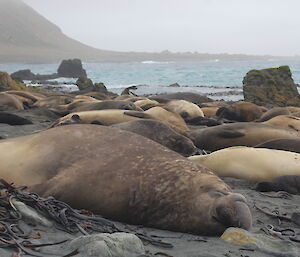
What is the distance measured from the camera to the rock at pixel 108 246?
2305mm

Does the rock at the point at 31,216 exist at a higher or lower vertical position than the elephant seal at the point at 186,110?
higher

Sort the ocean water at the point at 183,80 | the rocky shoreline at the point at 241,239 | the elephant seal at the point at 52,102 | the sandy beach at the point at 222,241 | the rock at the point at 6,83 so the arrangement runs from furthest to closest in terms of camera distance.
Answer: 1. the ocean water at the point at 183,80
2. the rock at the point at 6,83
3. the elephant seal at the point at 52,102
4. the sandy beach at the point at 222,241
5. the rocky shoreline at the point at 241,239

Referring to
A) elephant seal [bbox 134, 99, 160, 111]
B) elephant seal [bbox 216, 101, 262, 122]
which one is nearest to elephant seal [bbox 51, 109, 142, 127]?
elephant seal [bbox 134, 99, 160, 111]

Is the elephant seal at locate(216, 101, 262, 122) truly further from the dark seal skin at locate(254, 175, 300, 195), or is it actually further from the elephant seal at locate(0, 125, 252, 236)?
the elephant seal at locate(0, 125, 252, 236)

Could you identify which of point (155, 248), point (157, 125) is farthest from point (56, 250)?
point (157, 125)

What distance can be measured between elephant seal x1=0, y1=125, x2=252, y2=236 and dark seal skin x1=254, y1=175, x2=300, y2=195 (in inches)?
52.0

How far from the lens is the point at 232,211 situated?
296 centimetres

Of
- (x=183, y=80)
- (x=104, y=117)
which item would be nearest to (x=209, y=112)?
(x=104, y=117)

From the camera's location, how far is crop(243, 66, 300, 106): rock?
15.4m

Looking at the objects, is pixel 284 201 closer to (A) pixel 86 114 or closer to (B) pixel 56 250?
Result: (B) pixel 56 250

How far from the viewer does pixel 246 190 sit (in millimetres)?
4508

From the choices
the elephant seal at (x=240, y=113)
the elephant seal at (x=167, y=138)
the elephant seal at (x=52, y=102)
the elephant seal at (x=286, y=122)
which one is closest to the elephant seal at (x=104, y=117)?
the elephant seal at (x=167, y=138)

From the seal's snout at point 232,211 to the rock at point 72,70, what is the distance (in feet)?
158

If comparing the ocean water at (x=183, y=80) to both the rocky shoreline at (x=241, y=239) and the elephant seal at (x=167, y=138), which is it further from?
the rocky shoreline at (x=241, y=239)
